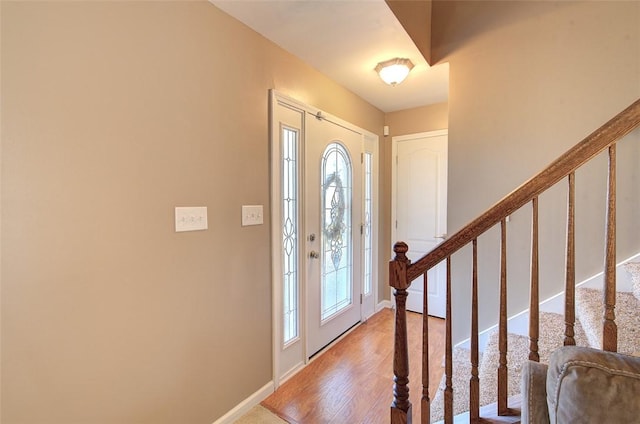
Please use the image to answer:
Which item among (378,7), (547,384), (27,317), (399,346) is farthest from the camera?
(378,7)

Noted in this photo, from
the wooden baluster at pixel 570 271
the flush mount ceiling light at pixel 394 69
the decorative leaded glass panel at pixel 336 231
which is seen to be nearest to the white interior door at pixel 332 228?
the decorative leaded glass panel at pixel 336 231

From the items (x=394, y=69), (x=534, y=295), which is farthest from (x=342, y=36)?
(x=534, y=295)

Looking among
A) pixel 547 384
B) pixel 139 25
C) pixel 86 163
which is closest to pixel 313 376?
pixel 547 384

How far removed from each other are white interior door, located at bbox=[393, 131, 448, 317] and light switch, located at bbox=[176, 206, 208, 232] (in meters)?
2.38

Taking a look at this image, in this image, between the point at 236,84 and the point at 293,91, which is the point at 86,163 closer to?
the point at 236,84

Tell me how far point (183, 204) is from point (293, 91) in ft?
3.82

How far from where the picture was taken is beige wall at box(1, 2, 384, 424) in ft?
3.37

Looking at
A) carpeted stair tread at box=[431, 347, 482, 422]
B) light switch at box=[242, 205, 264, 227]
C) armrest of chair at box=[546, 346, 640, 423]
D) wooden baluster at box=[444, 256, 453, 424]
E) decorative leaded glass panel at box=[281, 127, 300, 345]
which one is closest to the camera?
armrest of chair at box=[546, 346, 640, 423]

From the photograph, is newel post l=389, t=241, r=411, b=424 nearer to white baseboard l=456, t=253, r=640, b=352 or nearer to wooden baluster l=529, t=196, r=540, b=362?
wooden baluster l=529, t=196, r=540, b=362

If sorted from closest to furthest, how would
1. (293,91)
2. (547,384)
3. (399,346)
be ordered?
1. (547,384)
2. (399,346)
3. (293,91)

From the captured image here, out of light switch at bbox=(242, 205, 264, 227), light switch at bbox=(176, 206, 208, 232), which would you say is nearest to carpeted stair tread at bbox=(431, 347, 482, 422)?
light switch at bbox=(242, 205, 264, 227)

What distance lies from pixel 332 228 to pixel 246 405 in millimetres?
1458

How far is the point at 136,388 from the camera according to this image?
1329 mm

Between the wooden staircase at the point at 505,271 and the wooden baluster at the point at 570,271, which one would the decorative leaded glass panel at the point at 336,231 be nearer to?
the wooden staircase at the point at 505,271
